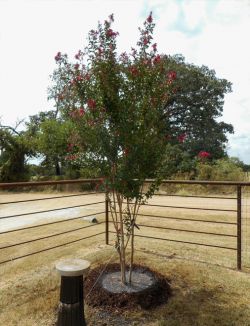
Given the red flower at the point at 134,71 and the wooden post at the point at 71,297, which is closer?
the wooden post at the point at 71,297

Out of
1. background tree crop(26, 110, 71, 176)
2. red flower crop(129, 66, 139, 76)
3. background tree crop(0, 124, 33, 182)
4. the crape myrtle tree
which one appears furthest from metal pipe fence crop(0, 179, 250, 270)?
background tree crop(0, 124, 33, 182)

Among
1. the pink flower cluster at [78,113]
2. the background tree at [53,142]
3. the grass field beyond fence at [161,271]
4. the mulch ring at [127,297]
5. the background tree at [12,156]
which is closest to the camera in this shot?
the grass field beyond fence at [161,271]

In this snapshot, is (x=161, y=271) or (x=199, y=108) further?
(x=199, y=108)

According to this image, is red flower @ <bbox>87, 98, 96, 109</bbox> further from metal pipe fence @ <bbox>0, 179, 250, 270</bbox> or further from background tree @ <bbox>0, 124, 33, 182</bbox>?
background tree @ <bbox>0, 124, 33, 182</bbox>

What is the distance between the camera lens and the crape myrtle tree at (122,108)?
3.08 meters

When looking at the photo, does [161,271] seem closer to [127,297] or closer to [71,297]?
[127,297]

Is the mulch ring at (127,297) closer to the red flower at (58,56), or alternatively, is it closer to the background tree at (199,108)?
the red flower at (58,56)

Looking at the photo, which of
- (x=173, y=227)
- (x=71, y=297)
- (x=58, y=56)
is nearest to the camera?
(x=71, y=297)

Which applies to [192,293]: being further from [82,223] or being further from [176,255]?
[82,223]

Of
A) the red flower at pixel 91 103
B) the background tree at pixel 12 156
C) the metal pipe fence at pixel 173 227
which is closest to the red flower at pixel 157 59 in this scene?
the red flower at pixel 91 103

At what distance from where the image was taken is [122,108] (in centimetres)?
311

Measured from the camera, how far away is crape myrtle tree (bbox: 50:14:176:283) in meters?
3.08

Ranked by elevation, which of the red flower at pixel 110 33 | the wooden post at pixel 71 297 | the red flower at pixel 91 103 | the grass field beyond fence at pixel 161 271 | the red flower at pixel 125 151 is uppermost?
the red flower at pixel 110 33

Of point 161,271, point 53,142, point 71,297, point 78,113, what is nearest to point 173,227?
point 161,271
